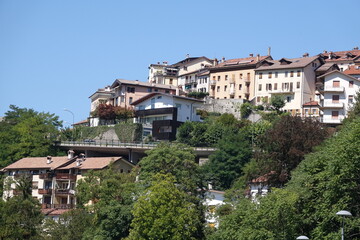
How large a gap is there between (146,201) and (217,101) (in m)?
56.5

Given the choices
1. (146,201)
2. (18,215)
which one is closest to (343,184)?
(146,201)

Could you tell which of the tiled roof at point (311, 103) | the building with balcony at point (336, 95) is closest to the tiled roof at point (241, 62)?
the tiled roof at point (311, 103)

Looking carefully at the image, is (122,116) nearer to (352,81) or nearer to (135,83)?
(135,83)

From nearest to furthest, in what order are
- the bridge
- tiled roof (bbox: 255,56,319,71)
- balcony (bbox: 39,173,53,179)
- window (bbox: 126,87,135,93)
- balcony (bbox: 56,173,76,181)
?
balcony (bbox: 56,173,76,181) < the bridge < balcony (bbox: 39,173,53,179) < tiled roof (bbox: 255,56,319,71) < window (bbox: 126,87,135,93)

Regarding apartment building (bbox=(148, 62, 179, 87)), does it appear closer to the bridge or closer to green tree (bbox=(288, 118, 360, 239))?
the bridge

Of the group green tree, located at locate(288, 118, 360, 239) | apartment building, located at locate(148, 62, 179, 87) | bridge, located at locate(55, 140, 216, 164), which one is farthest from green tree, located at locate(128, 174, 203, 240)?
apartment building, located at locate(148, 62, 179, 87)

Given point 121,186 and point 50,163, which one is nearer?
point 121,186

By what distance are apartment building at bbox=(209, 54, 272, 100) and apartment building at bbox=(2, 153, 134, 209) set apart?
31937mm

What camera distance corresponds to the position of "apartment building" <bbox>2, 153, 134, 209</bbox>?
275 ft

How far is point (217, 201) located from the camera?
209ft

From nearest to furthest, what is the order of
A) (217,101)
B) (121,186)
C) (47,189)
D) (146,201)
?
1. (146,201)
2. (121,186)
3. (47,189)
4. (217,101)

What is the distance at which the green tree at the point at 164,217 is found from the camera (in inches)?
1954

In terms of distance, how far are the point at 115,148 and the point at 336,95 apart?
3201 centimetres

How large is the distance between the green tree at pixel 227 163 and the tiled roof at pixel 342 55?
41584mm
